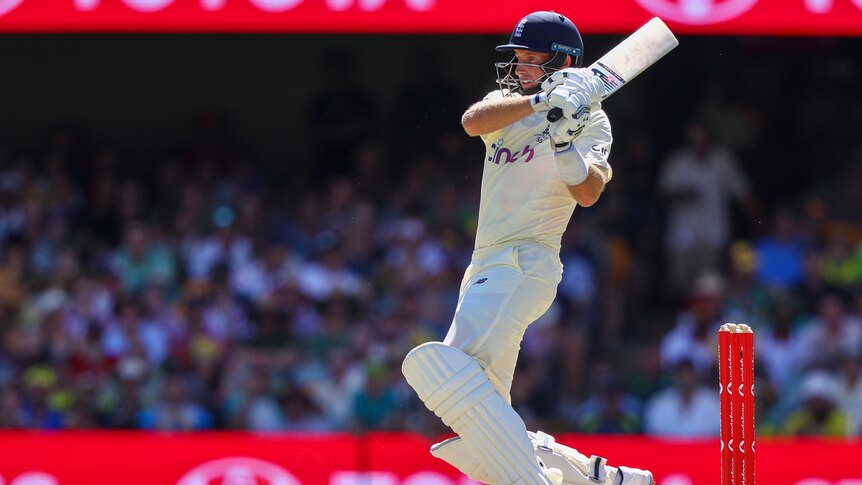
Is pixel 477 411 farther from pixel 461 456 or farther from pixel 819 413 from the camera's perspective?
pixel 819 413

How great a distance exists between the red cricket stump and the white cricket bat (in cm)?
75

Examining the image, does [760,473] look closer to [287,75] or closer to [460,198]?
→ [460,198]

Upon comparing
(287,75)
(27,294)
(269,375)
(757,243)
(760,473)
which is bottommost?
(760,473)

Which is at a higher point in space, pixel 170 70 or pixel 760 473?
pixel 170 70

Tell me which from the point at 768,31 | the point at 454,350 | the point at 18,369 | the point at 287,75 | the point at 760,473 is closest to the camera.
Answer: the point at 454,350

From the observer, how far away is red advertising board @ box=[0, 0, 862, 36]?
6383mm

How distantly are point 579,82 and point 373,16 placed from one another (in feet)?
9.45

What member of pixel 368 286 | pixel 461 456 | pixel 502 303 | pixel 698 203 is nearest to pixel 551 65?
pixel 502 303

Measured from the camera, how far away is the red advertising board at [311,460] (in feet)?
19.7

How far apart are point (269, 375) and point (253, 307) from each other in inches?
19.7

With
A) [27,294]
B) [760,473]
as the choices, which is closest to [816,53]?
[760,473]

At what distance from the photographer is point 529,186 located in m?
4.06

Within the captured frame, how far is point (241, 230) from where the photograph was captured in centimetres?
809

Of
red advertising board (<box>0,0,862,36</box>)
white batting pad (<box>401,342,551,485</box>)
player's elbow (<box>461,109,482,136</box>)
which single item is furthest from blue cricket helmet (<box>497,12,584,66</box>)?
red advertising board (<box>0,0,862,36</box>)
